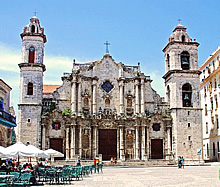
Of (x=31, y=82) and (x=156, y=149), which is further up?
(x=31, y=82)

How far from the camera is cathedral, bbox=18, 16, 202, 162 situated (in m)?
40.2

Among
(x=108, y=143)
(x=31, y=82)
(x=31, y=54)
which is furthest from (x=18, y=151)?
(x=31, y=54)

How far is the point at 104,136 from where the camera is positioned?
42094 millimetres

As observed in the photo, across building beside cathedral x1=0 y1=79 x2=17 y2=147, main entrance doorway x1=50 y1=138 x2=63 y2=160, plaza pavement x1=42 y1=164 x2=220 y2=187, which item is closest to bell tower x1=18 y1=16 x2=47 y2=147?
building beside cathedral x1=0 y1=79 x2=17 y2=147

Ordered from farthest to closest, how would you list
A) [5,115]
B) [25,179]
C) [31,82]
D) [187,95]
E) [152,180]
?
[187,95] < [31,82] < [5,115] < [152,180] < [25,179]

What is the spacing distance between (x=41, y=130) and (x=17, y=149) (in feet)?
66.1

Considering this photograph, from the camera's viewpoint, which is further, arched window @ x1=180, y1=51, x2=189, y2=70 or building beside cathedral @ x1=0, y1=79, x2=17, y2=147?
arched window @ x1=180, y1=51, x2=189, y2=70

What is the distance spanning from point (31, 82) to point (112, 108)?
1060 cm

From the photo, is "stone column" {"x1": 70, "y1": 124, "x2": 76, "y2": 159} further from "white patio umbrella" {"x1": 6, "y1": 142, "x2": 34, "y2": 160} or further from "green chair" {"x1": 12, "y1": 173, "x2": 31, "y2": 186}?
"green chair" {"x1": 12, "y1": 173, "x2": 31, "y2": 186}

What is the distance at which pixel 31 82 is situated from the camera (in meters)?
40.1

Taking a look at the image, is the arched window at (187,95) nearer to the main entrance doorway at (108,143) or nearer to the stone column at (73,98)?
the main entrance doorway at (108,143)

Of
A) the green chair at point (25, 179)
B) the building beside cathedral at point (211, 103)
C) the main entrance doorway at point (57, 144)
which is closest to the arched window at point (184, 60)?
the building beside cathedral at point (211, 103)

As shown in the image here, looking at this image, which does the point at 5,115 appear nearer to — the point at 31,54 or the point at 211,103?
the point at 31,54

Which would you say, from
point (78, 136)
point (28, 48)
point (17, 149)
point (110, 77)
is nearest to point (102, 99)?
point (110, 77)
